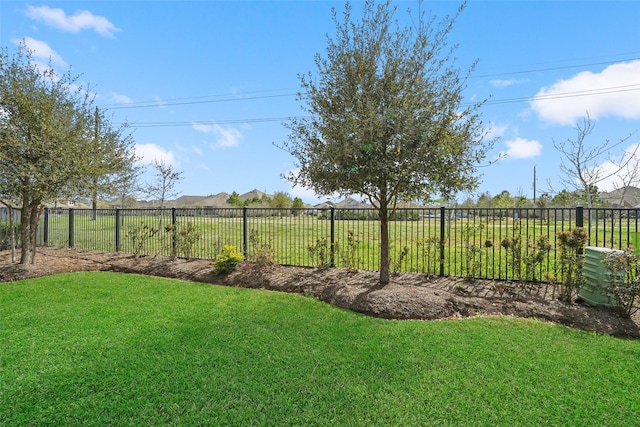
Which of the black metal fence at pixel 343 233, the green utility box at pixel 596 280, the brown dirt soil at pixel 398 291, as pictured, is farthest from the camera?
the black metal fence at pixel 343 233

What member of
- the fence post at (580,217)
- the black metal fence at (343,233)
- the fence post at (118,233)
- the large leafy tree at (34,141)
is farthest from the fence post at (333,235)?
the fence post at (118,233)

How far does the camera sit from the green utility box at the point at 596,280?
169 inches

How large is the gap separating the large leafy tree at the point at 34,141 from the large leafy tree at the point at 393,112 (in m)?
5.48

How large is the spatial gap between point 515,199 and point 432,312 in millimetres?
26892

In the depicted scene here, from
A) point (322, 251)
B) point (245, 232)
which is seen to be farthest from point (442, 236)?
point (245, 232)

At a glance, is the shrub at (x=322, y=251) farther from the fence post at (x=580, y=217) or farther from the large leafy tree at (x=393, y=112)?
the fence post at (x=580, y=217)

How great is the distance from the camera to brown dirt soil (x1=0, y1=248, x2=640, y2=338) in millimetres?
4156

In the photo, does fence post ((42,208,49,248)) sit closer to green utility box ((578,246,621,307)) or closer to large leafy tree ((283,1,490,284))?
large leafy tree ((283,1,490,284))

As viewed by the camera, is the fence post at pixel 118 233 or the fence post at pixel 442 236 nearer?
the fence post at pixel 442 236

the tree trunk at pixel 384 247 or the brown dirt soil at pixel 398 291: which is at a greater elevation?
the tree trunk at pixel 384 247

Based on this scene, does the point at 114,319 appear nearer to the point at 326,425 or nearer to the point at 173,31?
the point at 326,425

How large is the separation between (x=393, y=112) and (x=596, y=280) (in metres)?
3.68

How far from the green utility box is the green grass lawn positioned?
94cm

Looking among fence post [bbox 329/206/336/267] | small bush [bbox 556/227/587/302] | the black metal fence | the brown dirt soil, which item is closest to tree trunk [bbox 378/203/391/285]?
the brown dirt soil
